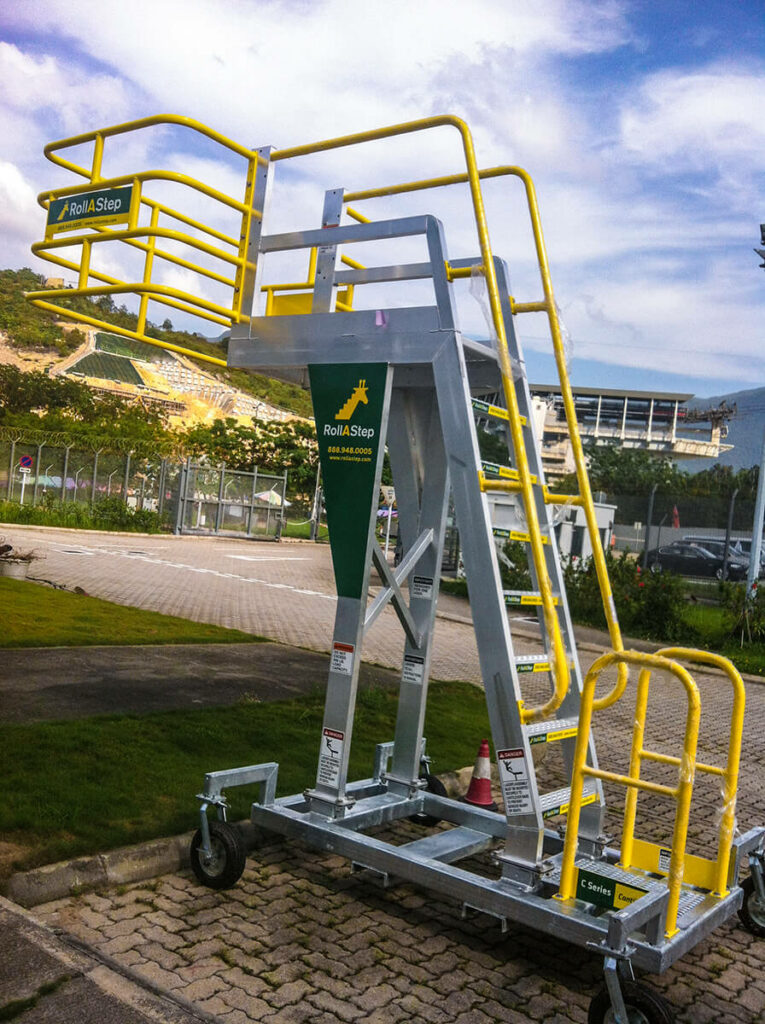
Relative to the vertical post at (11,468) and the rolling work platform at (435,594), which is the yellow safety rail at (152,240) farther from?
the vertical post at (11,468)

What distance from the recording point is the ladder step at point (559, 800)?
14.9 ft

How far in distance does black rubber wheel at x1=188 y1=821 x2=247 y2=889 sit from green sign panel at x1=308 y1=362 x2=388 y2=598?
4.53 ft

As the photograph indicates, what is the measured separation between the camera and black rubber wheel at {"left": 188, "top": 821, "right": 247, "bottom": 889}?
4785 mm

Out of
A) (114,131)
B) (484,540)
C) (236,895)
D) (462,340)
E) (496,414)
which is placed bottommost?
(236,895)

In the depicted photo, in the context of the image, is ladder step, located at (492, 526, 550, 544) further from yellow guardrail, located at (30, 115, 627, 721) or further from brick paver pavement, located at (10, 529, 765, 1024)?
brick paver pavement, located at (10, 529, 765, 1024)

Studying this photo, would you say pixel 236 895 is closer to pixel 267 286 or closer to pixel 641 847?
pixel 641 847

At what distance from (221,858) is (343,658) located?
3.92 feet

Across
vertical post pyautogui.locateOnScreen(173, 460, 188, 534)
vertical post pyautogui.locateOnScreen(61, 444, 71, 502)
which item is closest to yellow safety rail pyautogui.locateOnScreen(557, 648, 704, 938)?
vertical post pyautogui.locateOnScreen(173, 460, 188, 534)

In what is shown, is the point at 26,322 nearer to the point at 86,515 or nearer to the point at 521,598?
the point at 86,515

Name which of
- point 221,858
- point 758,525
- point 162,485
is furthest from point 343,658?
point 162,485

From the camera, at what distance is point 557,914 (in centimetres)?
393

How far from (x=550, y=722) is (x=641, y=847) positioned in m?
0.71

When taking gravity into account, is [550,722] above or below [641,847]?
above

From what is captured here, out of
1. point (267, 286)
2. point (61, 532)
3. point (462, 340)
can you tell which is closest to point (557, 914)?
point (462, 340)
